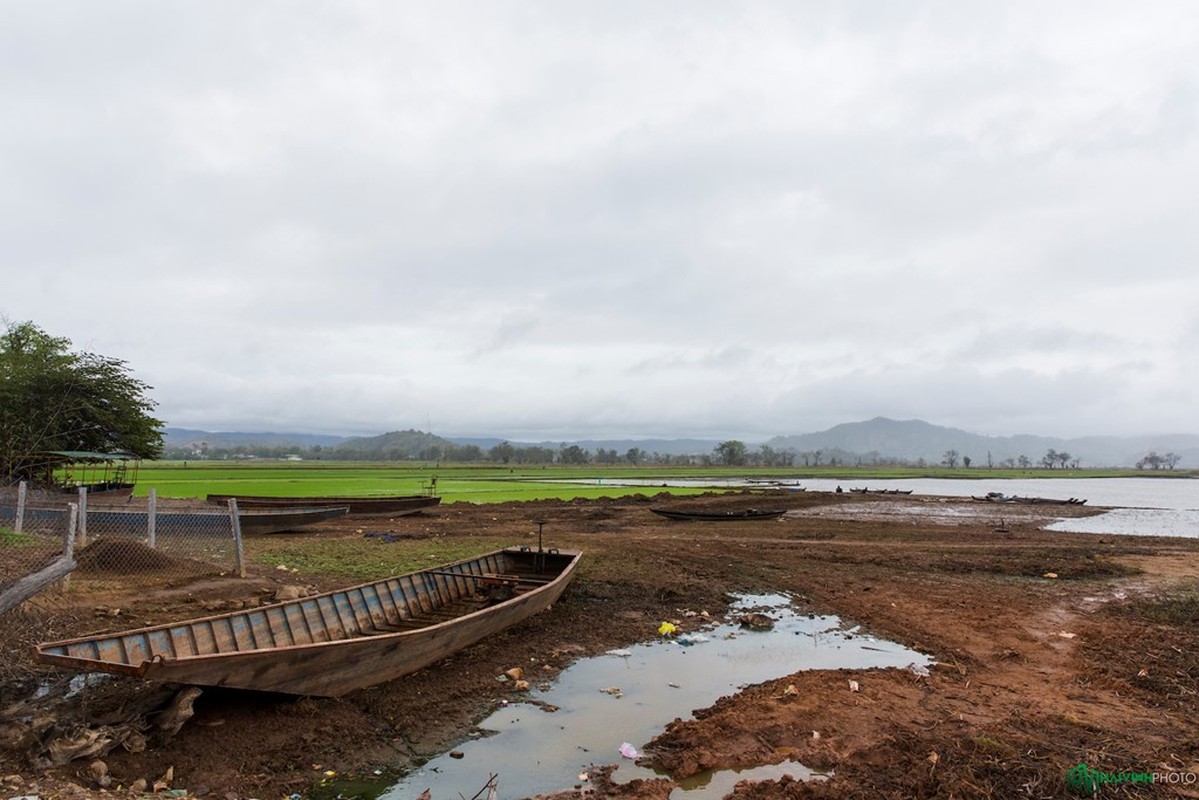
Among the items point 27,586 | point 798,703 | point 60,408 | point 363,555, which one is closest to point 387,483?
point 60,408

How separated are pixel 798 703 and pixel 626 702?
2.28m

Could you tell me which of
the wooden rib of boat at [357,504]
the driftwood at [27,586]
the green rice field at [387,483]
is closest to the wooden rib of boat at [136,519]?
the driftwood at [27,586]

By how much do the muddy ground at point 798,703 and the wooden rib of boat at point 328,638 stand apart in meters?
0.41

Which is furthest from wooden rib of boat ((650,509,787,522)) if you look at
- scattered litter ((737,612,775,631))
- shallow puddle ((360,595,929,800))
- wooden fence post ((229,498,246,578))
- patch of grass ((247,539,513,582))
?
wooden fence post ((229,498,246,578))

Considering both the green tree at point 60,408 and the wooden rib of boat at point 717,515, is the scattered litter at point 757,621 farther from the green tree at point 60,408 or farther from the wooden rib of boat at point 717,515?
the green tree at point 60,408

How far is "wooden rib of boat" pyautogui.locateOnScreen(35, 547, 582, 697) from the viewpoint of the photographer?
6.51 m

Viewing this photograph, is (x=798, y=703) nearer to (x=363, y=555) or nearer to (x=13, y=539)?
(x=363, y=555)

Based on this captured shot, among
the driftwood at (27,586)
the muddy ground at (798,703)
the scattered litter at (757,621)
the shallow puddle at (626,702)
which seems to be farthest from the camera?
the scattered litter at (757,621)

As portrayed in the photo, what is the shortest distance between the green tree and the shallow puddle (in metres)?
31.9

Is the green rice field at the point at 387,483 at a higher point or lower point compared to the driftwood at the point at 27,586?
lower

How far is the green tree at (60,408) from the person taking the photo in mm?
32031

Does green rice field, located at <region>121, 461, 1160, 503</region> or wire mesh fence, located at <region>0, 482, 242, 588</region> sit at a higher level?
wire mesh fence, located at <region>0, 482, 242, 588</region>

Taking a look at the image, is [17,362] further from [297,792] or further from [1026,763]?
[1026,763]

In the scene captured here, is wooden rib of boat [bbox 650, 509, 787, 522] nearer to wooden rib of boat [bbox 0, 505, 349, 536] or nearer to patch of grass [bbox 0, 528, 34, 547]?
wooden rib of boat [bbox 0, 505, 349, 536]
